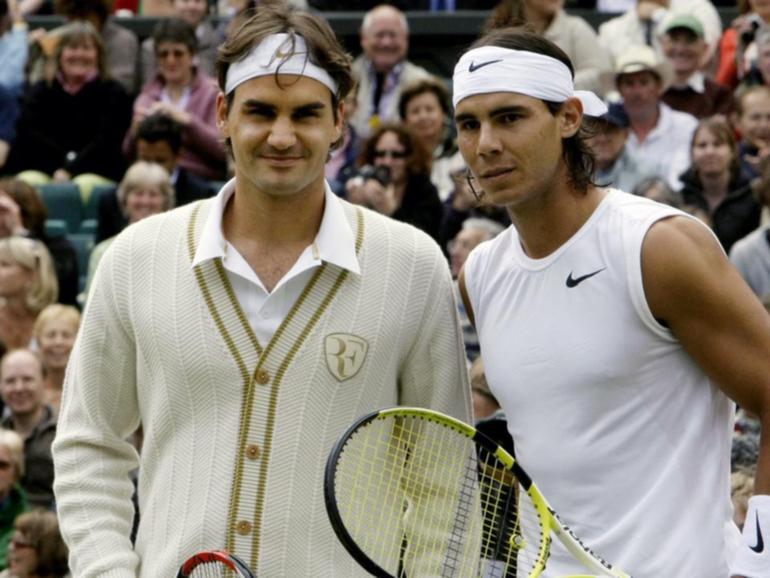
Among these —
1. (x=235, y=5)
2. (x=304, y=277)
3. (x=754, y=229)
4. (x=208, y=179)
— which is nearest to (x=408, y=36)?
(x=235, y=5)

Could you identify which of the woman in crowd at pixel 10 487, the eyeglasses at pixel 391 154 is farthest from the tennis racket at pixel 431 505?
the eyeglasses at pixel 391 154

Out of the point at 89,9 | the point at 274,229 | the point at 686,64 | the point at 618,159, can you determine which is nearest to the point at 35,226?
the point at 89,9

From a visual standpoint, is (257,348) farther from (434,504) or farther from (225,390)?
(434,504)

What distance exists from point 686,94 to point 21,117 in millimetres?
4571

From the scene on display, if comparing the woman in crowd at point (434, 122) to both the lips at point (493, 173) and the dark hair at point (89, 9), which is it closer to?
the dark hair at point (89, 9)

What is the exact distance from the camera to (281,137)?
4.68 meters

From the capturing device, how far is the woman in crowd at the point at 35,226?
11.3 m

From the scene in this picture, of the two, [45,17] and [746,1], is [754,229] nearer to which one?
[746,1]

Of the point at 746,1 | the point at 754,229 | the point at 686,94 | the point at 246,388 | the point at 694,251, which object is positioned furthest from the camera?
the point at 746,1

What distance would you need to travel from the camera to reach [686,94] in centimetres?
1212

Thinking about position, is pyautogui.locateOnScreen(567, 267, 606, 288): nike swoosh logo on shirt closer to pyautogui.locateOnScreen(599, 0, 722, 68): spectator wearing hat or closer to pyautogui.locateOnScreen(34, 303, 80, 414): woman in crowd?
pyautogui.locateOnScreen(34, 303, 80, 414): woman in crowd

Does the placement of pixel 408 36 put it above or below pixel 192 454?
above

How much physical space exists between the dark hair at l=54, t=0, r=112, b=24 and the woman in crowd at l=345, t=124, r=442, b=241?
3102mm

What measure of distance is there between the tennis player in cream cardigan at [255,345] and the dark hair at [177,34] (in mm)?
7644
